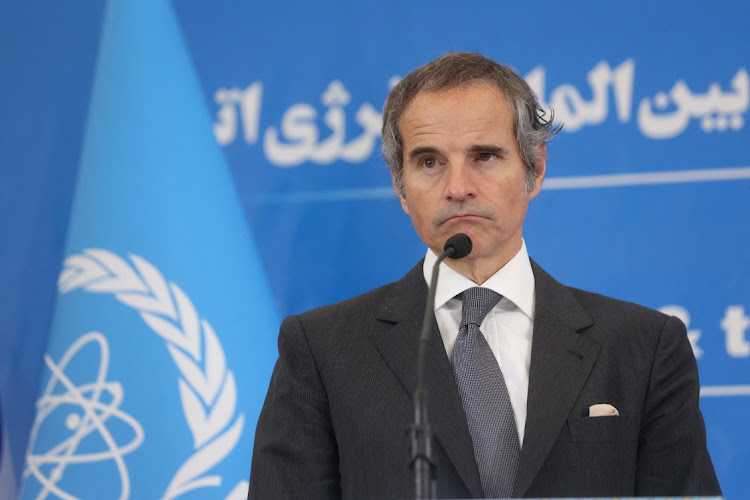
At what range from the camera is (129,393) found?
2.61m

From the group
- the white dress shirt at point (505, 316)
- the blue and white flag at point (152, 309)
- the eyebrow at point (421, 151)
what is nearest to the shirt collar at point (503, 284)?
the white dress shirt at point (505, 316)

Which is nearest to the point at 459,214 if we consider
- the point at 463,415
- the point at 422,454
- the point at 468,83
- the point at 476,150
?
the point at 476,150

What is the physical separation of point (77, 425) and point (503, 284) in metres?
1.42

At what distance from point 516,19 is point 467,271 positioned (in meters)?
1.04

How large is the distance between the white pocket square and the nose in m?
0.47

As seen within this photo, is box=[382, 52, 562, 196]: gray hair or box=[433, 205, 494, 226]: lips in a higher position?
box=[382, 52, 562, 196]: gray hair

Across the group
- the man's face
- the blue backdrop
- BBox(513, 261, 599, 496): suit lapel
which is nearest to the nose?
the man's face

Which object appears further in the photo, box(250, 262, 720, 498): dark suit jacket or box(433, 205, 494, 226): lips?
box(433, 205, 494, 226): lips

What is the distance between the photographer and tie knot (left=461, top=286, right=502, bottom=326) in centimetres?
181

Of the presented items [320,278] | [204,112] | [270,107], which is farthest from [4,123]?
[320,278]

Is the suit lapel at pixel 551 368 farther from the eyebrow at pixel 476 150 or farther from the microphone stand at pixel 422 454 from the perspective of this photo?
the microphone stand at pixel 422 454

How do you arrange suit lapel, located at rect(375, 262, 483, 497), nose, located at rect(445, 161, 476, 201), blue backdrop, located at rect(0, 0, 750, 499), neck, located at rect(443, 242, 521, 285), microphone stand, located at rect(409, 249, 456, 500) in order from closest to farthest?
microphone stand, located at rect(409, 249, 456, 500)
suit lapel, located at rect(375, 262, 483, 497)
nose, located at rect(445, 161, 476, 201)
neck, located at rect(443, 242, 521, 285)
blue backdrop, located at rect(0, 0, 750, 499)

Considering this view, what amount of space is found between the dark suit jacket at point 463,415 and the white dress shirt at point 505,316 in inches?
1.7

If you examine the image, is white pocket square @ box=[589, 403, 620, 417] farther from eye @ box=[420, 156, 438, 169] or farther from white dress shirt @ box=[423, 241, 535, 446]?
eye @ box=[420, 156, 438, 169]
